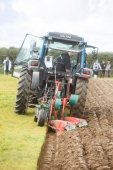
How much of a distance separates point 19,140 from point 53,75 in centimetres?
343

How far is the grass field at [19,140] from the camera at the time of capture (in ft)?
20.0

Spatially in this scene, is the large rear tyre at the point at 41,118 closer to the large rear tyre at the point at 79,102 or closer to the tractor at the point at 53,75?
the tractor at the point at 53,75

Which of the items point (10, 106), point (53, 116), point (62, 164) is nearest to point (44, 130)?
point (53, 116)

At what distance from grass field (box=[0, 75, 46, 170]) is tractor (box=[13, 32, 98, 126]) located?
668 millimetres

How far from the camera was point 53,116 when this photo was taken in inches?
374

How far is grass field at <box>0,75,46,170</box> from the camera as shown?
20.0 ft

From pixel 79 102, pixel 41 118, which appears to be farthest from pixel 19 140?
pixel 79 102

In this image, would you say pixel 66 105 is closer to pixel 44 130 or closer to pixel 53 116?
pixel 53 116

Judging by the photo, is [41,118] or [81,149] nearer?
[81,149]

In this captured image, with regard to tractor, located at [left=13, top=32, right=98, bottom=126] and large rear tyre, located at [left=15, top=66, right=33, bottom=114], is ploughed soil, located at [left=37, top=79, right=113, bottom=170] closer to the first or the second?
tractor, located at [left=13, top=32, right=98, bottom=126]

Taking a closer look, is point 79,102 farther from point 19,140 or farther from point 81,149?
point 81,149

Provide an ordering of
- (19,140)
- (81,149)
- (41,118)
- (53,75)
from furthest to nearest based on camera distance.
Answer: (53,75) < (41,118) < (19,140) < (81,149)

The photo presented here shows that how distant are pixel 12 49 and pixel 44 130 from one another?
31.6m

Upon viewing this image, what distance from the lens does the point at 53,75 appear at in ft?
34.9
